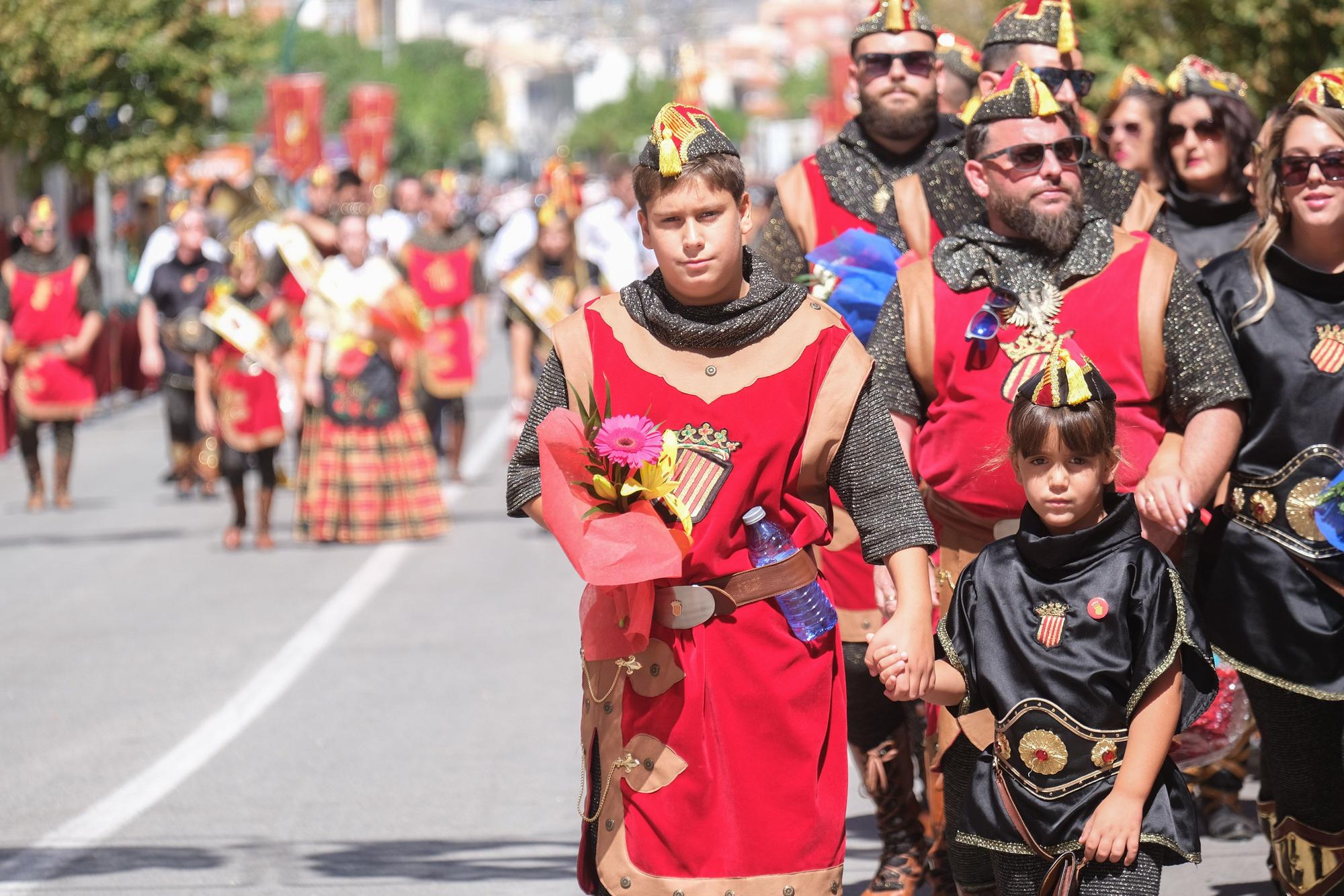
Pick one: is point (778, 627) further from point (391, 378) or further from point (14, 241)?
point (14, 241)

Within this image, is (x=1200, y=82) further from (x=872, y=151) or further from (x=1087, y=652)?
(x=1087, y=652)

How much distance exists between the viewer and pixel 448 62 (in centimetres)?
9669

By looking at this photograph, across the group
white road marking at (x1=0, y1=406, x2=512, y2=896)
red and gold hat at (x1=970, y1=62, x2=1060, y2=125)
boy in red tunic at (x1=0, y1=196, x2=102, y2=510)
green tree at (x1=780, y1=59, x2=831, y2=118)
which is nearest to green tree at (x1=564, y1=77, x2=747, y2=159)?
green tree at (x1=780, y1=59, x2=831, y2=118)

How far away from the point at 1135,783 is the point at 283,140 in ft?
98.7

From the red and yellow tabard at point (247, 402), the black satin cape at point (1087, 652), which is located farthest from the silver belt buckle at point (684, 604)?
the red and yellow tabard at point (247, 402)

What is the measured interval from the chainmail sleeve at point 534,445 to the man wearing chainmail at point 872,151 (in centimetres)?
197

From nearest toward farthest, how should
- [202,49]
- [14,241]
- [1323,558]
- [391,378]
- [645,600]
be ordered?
[645,600], [1323,558], [391,378], [14,241], [202,49]

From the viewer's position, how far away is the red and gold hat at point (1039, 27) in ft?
21.0

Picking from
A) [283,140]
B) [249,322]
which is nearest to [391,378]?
[249,322]

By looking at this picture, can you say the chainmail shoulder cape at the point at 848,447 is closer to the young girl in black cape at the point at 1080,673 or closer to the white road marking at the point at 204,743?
the young girl in black cape at the point at 1080,673

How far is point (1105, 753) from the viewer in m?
→ 4.16

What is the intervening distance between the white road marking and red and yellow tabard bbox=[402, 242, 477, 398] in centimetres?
384

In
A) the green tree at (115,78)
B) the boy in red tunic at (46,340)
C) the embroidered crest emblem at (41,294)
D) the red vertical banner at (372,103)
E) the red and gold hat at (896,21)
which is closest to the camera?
the red and gold hat at (896,21)

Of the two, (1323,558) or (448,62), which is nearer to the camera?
(1323,558)
